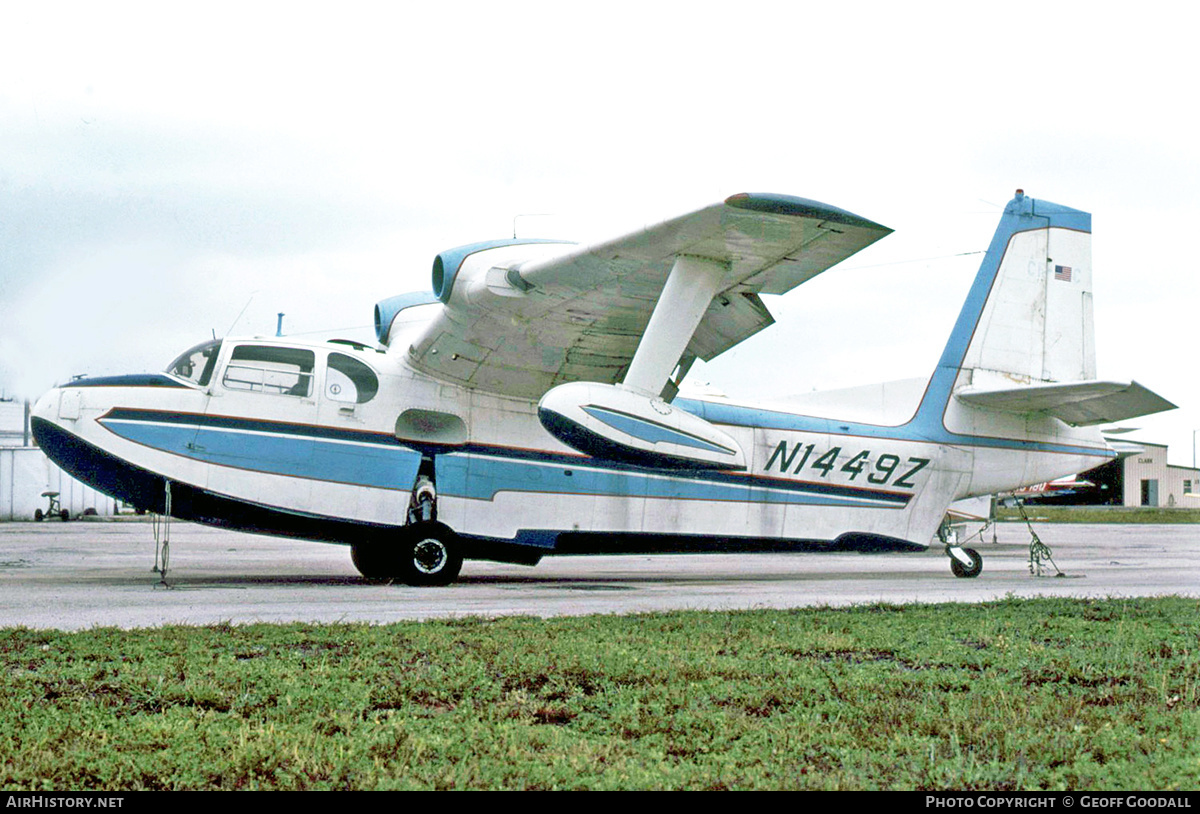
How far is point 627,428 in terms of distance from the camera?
9812 mm

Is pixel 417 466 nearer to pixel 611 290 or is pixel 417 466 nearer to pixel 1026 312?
pixel 611 290

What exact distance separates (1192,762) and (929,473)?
10.7 meters

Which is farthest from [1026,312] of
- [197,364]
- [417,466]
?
[197,364]

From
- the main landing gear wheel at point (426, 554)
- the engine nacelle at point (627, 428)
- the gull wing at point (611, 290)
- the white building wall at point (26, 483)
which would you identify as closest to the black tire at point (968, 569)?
the gull wing at point (611, 290)

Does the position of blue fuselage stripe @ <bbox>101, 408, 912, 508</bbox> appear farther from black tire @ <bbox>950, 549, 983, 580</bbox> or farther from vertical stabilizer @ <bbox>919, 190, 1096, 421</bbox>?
vertical stabilizer @ <bbox>919, 190, 1096, 421</bbox>

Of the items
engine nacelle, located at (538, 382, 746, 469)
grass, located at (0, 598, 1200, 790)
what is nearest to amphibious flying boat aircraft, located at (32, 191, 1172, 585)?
engine nacelle, located at (538, 382, 746, 469)

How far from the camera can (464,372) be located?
12.1 meters

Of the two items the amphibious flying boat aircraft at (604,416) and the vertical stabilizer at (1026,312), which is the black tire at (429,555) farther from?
the vertical stabilizer at (1026,312)

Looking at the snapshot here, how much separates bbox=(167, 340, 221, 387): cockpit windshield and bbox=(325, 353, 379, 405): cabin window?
47.3 inches

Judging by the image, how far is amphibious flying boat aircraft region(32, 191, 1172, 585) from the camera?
10.1 meters

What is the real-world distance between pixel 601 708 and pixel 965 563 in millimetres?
10382

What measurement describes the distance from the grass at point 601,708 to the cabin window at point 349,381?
5.21 metres
